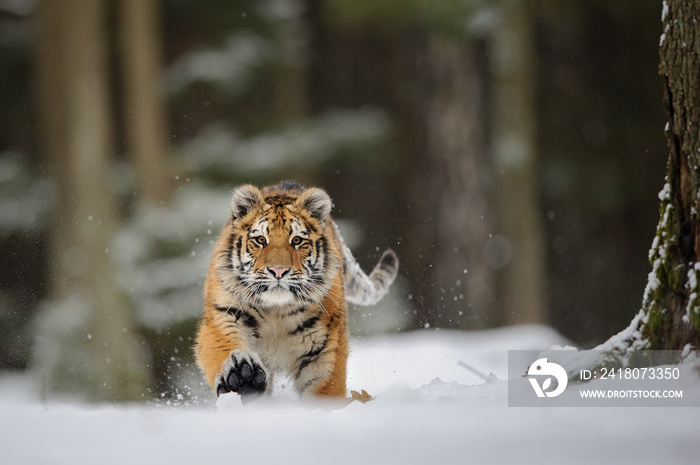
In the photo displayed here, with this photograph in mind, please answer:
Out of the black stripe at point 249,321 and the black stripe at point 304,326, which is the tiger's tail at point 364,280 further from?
the black stripe at point 249,321

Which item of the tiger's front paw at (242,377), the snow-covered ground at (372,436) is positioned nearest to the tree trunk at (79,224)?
the tiger's front paw at (242,377)

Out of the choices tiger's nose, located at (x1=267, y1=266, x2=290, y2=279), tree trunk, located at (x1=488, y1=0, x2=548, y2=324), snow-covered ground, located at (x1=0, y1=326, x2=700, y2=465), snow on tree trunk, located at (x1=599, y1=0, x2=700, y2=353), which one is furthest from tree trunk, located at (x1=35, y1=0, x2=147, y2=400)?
snow on tree trunk, located at (x1=599, y1=0, x2=700, y2=353)

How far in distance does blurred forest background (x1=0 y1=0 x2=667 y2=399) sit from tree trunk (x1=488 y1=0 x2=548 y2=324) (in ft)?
0.12

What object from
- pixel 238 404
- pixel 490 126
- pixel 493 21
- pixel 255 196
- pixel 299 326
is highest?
pixel 493 21

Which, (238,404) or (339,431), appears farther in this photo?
(238,404)

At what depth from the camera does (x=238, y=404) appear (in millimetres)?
3682

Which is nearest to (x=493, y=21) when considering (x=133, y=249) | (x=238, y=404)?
(x=133, y=249)

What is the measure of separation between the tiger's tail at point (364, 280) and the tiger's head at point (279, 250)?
864 mm

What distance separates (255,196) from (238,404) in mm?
1445

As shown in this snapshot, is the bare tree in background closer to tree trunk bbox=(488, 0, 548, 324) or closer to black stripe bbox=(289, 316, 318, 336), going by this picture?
black stripe bbox=(289, 316, 318, 336)

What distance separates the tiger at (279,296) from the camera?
173 inches

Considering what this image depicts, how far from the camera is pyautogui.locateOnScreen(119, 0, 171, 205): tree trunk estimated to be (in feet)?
41.0

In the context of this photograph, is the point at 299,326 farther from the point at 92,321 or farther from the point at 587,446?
the point at 92,321

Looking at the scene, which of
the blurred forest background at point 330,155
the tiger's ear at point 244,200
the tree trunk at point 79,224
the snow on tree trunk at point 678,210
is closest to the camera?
the snow on tree trunk at point 678,210
